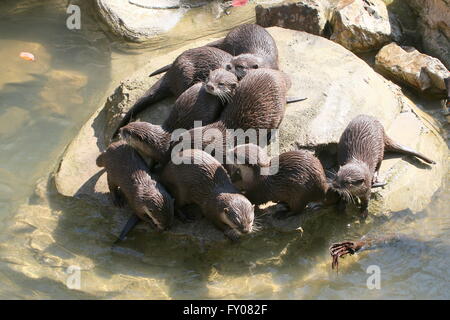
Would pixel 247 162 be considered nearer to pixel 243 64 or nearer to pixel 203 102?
pixel 203 102

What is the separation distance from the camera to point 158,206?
372 cm

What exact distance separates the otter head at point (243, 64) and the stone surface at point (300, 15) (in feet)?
4.57

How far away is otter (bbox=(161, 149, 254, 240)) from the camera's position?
3.53 m

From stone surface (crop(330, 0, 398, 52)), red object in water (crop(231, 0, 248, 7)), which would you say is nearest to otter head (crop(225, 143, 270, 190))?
stone surface (crop(330, 0, 398, 52))

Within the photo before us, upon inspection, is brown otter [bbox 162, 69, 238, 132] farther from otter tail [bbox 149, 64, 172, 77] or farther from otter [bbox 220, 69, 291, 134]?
otter tail [bbox 149, 64, 172, 77]

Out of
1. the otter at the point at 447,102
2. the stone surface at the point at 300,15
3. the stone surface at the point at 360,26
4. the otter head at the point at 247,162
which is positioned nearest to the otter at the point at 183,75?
the otter head at the point at 247,162

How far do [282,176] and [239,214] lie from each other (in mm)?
405

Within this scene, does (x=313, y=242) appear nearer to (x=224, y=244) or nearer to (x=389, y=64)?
(x=224, y=244)

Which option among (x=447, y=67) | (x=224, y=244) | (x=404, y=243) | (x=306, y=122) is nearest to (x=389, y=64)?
(x=447, y=67)

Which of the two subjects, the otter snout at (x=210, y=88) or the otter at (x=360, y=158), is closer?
the otter at (x=360, y=158)

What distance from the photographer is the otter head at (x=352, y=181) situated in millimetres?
3713

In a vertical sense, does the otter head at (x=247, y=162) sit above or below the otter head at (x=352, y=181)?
above

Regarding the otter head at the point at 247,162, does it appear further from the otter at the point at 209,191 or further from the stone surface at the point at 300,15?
the stone surface at the point at 300,15

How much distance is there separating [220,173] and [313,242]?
71 centimetres
